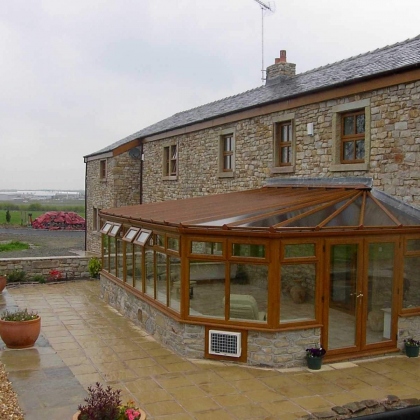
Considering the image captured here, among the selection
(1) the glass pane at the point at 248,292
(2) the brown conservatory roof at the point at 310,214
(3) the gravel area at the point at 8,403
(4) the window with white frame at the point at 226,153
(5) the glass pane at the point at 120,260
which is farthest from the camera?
(4) the window with white frame at the point at 226,153

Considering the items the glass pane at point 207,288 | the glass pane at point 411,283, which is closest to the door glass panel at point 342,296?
the glass pane at point 411,283

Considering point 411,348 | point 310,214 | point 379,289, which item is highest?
point 310,214

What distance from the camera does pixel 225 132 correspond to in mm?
15297

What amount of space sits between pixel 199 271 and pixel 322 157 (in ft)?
14.0

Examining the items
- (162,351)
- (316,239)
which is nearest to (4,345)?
(162,351)

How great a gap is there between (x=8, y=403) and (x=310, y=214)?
552 cm

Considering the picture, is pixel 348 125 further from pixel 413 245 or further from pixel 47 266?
pixel 47 266

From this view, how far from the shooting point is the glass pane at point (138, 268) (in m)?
11.6

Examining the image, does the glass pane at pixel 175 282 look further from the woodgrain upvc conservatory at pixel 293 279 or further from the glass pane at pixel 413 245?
the glass pane at pixel 413 245

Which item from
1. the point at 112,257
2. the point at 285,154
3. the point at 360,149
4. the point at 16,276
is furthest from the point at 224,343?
the point at 16,276

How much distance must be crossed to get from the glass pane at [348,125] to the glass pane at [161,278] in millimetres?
4768

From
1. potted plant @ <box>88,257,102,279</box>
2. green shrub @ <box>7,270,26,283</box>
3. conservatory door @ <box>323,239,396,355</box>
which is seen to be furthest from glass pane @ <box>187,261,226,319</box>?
green shrub @ <box>7,270,26,283</box>

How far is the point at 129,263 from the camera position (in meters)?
12.5

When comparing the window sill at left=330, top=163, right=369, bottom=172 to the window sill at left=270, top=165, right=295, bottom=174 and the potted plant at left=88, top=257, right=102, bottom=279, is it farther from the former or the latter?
the potted plant at left=88, top=257, right=102, bottom=279
